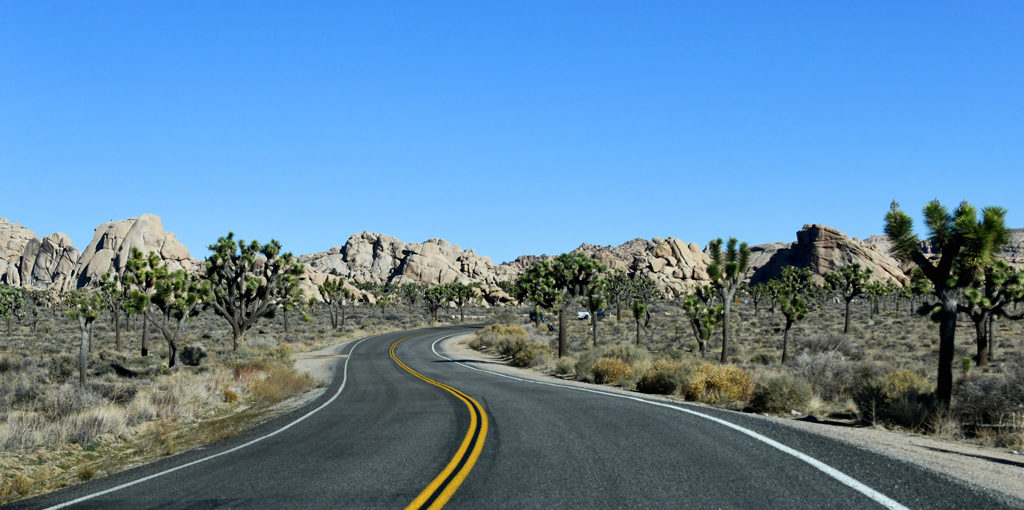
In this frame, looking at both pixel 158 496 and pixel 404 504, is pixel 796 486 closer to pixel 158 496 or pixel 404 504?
pixel 404 504

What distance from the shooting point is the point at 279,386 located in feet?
79.2

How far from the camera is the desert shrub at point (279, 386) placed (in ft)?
74.4

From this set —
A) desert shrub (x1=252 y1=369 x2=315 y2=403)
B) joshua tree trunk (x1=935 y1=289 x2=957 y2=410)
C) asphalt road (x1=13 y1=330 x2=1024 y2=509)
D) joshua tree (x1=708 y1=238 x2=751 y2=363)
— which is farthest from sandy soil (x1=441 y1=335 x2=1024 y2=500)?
joshua tree (x1=708 y1=238 x2=751 y2=363)

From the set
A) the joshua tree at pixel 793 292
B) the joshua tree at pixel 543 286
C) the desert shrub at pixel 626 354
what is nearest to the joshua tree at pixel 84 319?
the desert shrub at pixel 626 354

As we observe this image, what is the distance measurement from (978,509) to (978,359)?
102 feet

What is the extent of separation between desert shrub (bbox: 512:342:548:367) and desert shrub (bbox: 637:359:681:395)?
1617cm

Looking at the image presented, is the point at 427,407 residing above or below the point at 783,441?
below

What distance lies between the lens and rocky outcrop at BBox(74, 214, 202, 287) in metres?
181

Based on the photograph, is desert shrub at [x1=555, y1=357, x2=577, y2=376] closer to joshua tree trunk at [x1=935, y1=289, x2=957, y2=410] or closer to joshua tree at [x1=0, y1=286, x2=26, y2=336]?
joshua tree trunk at [x1=935, y1=289, x2=957, y2=410]

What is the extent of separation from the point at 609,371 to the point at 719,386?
24.1 ft

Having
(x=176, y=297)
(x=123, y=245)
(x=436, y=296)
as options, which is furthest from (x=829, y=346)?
(x=123, y=245)

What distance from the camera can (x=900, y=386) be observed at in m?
13.4

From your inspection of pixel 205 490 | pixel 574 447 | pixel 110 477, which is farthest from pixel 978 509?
pixel 110 477

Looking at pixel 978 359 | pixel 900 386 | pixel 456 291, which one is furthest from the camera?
pixel 456 291
